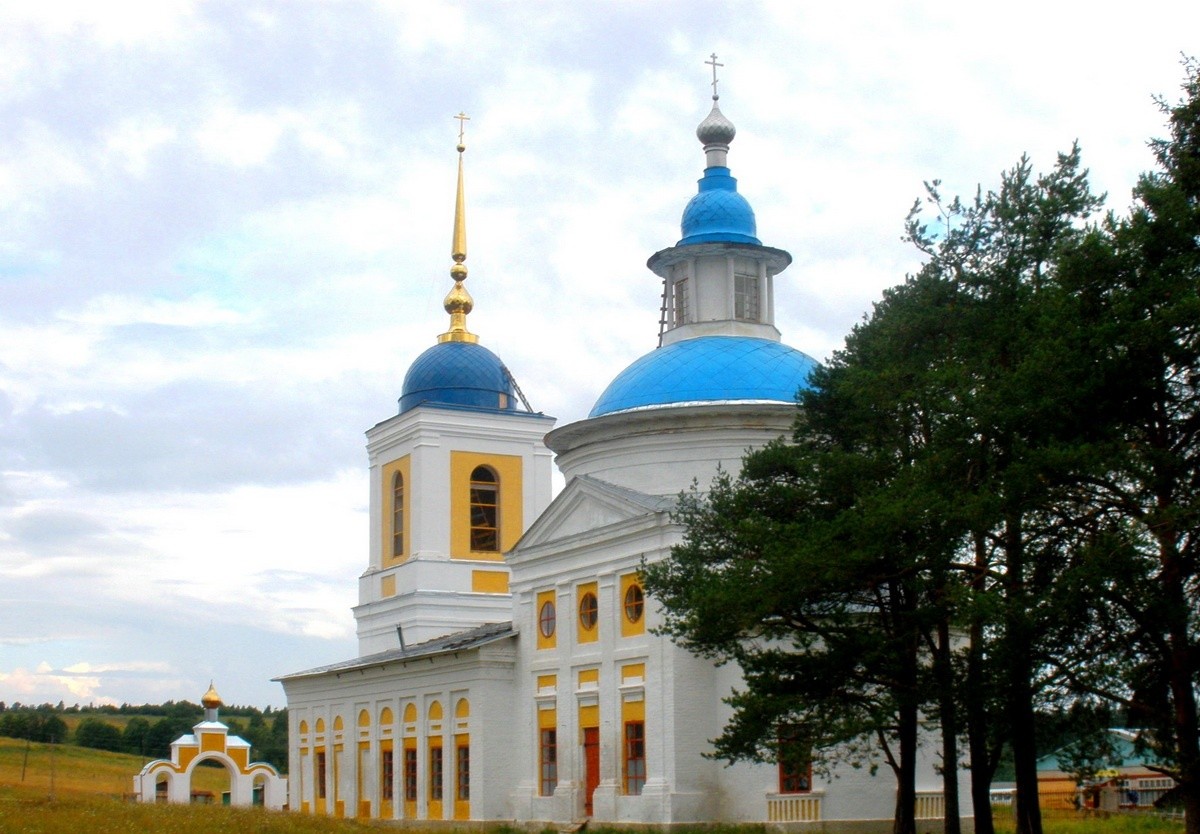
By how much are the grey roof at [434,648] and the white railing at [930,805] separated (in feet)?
31.2

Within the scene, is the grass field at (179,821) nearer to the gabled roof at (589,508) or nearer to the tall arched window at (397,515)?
the gabled roof at (589,508)

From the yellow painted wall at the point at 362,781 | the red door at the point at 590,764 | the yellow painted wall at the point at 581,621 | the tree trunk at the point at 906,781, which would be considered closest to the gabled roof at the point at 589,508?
the yellow painted wall at the point at 581,621

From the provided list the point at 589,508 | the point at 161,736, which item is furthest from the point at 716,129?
the point at 161,736

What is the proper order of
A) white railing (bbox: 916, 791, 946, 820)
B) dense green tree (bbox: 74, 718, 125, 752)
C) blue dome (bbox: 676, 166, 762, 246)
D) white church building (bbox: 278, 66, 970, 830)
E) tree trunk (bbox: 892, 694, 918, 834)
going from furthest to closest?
dense green tree (bbox: 74, 718, 125, 752)
blue dome (bbox: 676, 166, 762, 246)
white church building (bbox: 278, 66, 970, 830)
white railing (bbox: 916, 791, 946, 820)
tree trunk (bbox: 892, 694, 918, 834)

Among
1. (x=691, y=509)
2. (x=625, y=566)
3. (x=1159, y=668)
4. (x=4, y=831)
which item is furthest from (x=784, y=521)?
(x=4, y=831)

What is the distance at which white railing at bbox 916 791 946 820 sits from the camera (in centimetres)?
2767

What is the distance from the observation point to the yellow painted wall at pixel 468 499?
143ft

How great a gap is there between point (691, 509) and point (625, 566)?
639 cm

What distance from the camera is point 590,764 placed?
30.8m

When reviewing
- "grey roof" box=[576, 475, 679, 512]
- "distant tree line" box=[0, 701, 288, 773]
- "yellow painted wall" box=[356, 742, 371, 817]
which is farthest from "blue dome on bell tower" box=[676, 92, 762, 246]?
"distant tree line" box=[0, 701, 288, 773]

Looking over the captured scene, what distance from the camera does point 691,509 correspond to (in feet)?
78.6

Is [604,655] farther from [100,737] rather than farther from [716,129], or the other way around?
[100,737]

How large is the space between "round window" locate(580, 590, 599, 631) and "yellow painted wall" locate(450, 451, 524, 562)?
38.9 ft

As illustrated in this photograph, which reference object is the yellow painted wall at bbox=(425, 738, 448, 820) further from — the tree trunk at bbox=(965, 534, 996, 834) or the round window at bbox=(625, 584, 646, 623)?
the tree trunk at bbox=(965, 534, 996, 834)
